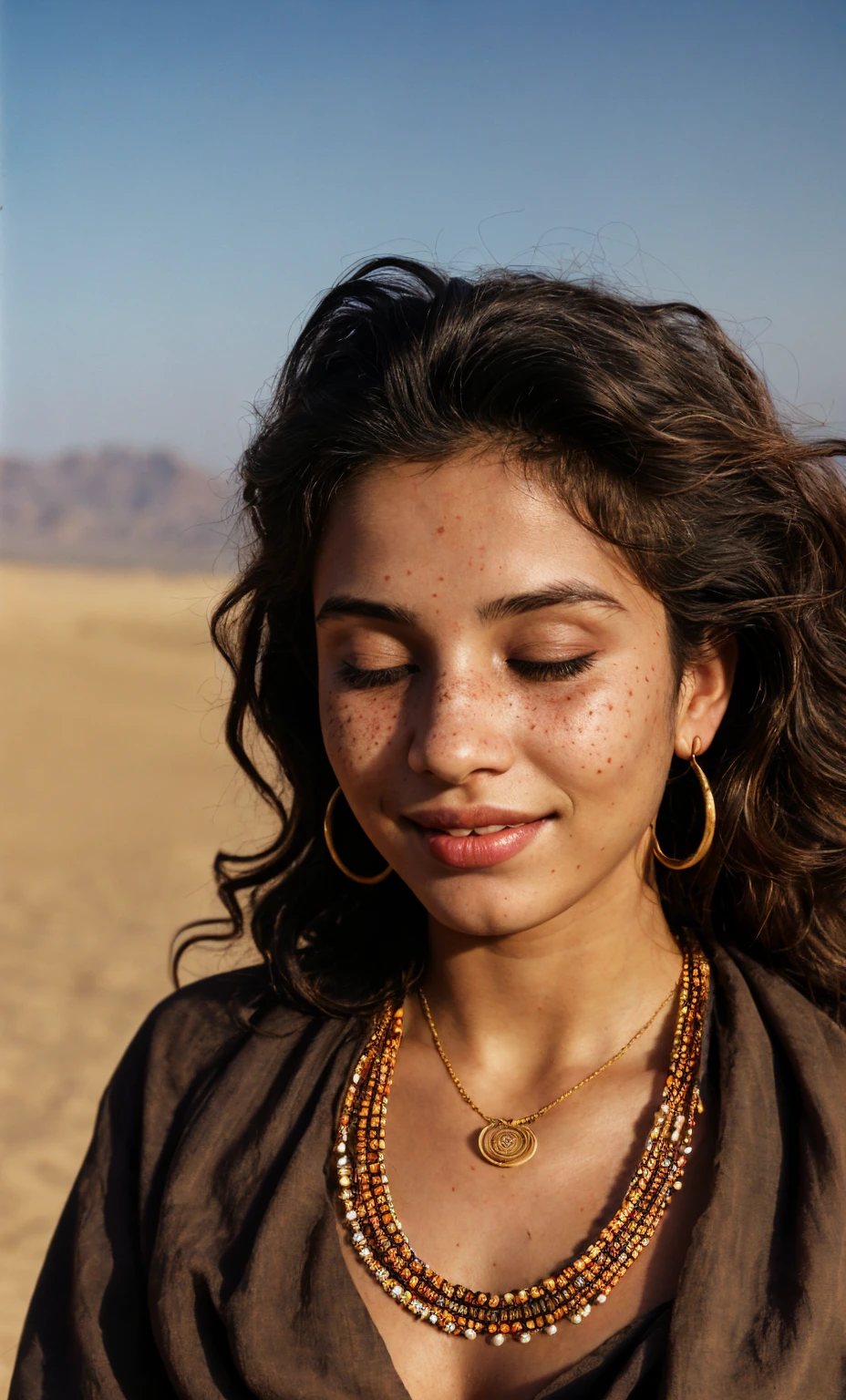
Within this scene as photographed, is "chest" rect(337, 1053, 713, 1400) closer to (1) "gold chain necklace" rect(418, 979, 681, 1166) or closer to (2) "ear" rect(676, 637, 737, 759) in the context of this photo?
(1) "gold chain necklace" rect(418, 979, 681, 1166)

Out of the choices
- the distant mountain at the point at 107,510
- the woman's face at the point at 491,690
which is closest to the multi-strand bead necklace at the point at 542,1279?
the woman's face at the point at 491,690

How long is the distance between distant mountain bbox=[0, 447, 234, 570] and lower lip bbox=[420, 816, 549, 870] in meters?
70.3

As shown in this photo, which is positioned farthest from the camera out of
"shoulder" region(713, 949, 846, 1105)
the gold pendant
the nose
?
the gold pendant

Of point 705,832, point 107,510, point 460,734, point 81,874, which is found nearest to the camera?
point 460,734

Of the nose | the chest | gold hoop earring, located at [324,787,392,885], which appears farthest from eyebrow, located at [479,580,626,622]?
the chest

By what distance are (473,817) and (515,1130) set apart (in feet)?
1.91

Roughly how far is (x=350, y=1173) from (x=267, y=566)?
103 centimetres

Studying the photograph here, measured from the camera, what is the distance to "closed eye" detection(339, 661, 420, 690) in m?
2.09

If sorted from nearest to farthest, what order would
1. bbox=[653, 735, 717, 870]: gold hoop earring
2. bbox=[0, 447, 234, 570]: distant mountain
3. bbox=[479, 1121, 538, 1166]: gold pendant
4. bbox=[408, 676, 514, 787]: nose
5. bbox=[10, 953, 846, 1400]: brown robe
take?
bbox=[10, 953, 846, 1400]: brown robe, bbox=[408, 676, 514, 787]: nose, bbox=[479, 1121, 538, 1166]: gold pendant, bbox=[653, 735, 717, 870]: gold hoop earring, bbox=[0, 447, 234, 570]: distant mountain

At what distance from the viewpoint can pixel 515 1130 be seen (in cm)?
224

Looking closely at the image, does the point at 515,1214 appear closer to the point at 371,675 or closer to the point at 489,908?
the point at 489,908

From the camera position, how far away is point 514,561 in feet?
6.55

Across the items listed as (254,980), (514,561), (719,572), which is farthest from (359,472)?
(254,980)

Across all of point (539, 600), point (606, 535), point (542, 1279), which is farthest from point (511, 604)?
point (542, 1279)
